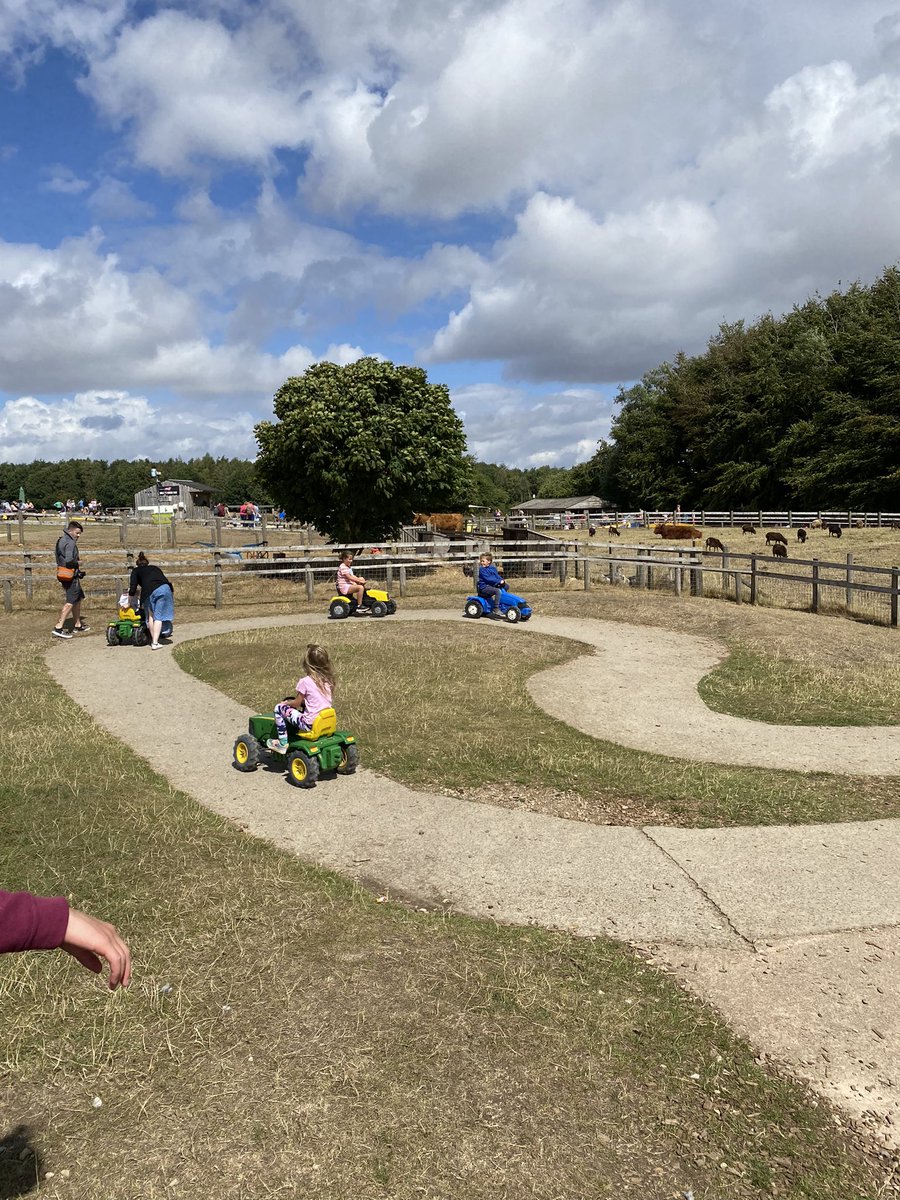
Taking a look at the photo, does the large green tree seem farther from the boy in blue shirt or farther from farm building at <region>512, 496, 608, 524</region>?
farm building at <region>512, 496, 608, 524</region>

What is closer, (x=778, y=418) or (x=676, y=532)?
(x=676, y=532)

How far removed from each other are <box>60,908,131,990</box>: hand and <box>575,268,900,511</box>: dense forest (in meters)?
62.3

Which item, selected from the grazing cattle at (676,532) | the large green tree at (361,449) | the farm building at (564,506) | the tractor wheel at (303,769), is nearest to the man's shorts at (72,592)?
the tractor wheel at (303,769)

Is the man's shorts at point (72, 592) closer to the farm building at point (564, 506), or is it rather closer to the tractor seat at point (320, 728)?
the tractor seat at point (320, 728)

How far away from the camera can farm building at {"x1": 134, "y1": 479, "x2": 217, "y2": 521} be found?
2266 inches

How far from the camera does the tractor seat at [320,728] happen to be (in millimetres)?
7156

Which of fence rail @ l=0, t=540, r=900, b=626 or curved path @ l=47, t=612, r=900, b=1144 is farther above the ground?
fence rail @ l=0, t=540, r=900, b=626

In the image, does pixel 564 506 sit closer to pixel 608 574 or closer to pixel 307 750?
pixel 608 574

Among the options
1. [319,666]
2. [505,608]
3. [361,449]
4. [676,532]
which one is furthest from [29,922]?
[676,532]

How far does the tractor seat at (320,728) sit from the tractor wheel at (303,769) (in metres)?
0.15

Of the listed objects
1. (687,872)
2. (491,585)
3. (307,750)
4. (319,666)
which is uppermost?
(319,666)

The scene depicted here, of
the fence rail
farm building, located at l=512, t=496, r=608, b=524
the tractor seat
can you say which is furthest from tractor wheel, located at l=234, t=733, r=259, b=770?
farm building, located at l=512, t=496, r=608, b=524

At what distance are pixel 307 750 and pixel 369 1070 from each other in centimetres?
388

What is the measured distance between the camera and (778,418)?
229ft
